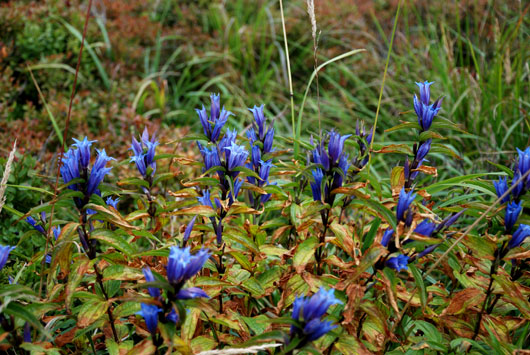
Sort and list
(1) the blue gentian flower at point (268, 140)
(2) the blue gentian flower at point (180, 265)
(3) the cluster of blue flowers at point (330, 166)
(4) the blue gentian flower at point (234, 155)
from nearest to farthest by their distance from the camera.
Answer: (2) the blue gentian flower at point (180, 265) → (3) the cluster of blue flowers at point (330, 166) → (4) the blue gentian flower at point (234, 155) → (1) the blue gentian flower at point (268, 140)

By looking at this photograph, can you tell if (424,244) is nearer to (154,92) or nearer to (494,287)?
(494,287)

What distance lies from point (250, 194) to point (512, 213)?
36.4 inches

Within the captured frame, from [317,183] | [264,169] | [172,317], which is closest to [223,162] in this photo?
[264,169]

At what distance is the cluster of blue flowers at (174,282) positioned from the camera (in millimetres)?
1130

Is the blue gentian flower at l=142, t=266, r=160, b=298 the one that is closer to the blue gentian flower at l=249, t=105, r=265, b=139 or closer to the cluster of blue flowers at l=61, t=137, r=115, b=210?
the cluster of blue flowers at l=61, t=137, r=115, b=210

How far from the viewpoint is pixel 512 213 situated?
1.35 meters

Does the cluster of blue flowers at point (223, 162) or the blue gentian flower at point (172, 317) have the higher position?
the cluster of blue flowers at point (223, 162)

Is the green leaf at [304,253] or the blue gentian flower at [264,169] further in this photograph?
the blue gentian flower at [264,169]

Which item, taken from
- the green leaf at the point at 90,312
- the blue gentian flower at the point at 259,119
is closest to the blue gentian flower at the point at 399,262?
the blue gentian flower at the point at 259,119

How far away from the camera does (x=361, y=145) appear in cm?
184

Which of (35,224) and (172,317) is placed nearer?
(172,317)

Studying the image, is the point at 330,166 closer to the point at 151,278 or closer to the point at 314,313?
the point at 314,313

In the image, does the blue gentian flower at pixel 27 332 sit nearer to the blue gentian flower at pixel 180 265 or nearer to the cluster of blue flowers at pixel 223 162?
the blue gentian flower at pixel 180 265

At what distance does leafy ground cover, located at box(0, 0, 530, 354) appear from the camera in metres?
1.33
